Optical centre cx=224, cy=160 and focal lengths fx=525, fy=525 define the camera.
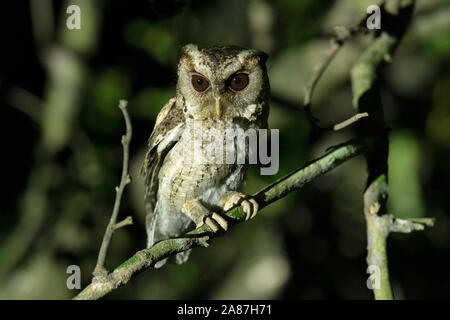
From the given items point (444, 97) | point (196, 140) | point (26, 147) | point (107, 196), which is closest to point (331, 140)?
point (444, 97)

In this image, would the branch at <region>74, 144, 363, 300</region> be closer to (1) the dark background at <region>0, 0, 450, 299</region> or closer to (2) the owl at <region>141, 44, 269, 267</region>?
(2) the owl at <region>141, 44, 269, 267</region>

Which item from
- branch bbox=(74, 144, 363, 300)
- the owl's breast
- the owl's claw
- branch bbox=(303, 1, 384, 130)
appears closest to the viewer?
branch bbox=(74, 144, 363, 300)

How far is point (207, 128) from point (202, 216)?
0.40 m

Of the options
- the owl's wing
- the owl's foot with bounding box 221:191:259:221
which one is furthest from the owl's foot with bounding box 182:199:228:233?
the owl's wing

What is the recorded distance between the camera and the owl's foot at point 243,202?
6.79 ft

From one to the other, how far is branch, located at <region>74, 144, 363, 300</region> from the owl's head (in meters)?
0.48

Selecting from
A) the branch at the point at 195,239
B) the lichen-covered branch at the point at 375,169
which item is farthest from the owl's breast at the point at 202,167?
the lichen-covered branch at the point at 375,169

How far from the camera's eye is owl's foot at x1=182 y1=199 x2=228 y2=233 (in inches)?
78.5

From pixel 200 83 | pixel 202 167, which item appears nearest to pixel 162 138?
pixel 202 167

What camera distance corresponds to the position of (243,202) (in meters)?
2.16

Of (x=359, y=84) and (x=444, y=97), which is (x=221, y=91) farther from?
(x=444, y=97)

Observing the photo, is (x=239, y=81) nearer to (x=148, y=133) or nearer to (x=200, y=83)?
(x=200, y=83)

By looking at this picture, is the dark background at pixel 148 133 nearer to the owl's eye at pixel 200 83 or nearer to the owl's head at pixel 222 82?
the owl's head at pixel 222 82

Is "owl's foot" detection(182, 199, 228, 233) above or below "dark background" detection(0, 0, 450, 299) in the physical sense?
below
